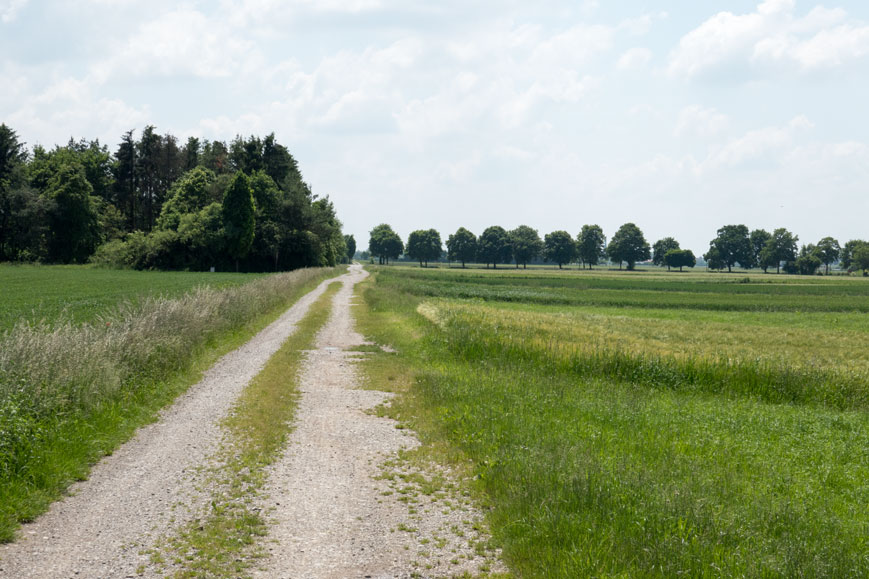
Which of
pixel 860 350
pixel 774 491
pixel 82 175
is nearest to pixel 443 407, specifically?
pixel 774 491

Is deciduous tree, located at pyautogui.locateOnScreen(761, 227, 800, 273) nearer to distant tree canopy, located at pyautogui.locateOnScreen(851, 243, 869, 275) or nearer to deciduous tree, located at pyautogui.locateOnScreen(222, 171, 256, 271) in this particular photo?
distant tree canopy, located at pyautogui.locateOnScreen(851, 243, 869, 275)

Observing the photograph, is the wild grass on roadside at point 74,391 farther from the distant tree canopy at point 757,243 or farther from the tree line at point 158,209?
the distant tree canopy at point 757,243

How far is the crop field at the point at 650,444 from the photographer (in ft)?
19.0

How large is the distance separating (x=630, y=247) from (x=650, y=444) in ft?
649

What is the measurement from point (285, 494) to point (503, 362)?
1102 centimetres

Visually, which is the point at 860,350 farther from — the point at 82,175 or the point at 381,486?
the point at 82,175

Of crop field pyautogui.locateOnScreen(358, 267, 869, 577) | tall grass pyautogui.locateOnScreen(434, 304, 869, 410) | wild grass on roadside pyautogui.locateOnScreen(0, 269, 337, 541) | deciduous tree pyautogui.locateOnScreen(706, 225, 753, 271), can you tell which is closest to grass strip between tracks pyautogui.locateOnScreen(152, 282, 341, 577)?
wild grass on roadside pyautogui.locateOnScreen(0, 269, 337, 541)

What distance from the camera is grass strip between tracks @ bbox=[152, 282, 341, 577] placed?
569 cm

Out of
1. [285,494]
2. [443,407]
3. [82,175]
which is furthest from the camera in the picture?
[82,175]

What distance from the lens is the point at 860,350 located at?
77.5 feet

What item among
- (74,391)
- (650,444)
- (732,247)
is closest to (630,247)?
(732,247)

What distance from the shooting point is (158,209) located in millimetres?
104062

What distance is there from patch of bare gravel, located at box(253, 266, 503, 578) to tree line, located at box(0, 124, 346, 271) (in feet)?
234

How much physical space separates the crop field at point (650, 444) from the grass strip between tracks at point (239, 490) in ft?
8.98
